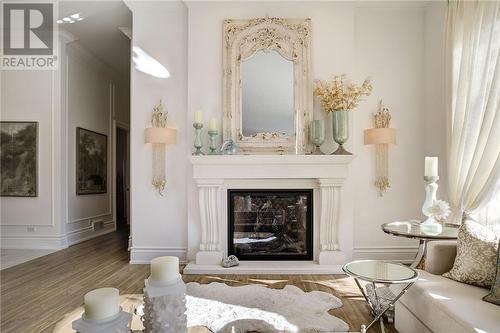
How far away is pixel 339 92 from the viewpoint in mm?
3752

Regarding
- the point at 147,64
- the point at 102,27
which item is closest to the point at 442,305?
the point at 147,64

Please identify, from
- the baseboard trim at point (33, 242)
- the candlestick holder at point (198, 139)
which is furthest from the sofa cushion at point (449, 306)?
the baseboard trim at point (33, 242)

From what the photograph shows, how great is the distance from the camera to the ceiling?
421 cm

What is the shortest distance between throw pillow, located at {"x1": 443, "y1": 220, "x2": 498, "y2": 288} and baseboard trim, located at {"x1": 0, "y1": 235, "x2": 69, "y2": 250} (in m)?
5.07

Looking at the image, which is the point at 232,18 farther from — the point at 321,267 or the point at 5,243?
the point at 5,243

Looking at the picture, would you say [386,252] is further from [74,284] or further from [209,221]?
[74,284]

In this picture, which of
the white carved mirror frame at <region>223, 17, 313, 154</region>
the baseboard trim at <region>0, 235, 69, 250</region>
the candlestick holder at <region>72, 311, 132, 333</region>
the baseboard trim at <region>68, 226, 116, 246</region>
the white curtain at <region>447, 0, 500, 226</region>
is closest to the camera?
the candlestick holder at <region>72, 311, 132, 333</region>

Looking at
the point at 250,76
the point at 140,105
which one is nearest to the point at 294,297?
the point at 250,76

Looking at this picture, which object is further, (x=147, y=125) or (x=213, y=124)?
(x=147, y=125)

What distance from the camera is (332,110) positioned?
3824 mm

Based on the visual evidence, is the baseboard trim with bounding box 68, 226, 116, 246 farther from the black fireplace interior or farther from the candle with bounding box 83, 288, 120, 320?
the candle with bounding box 83, 288, 120, 320

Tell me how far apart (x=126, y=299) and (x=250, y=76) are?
2.86 meters

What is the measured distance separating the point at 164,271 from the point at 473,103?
310cm

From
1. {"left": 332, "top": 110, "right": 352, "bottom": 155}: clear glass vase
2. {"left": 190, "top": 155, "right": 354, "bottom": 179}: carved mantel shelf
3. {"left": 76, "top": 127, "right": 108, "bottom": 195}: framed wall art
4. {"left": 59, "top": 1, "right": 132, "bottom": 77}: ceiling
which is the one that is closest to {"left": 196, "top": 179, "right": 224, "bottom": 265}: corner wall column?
{"left": 190, "top": 155, "right": 354, "bottom": 179}: carved mantel shelf
